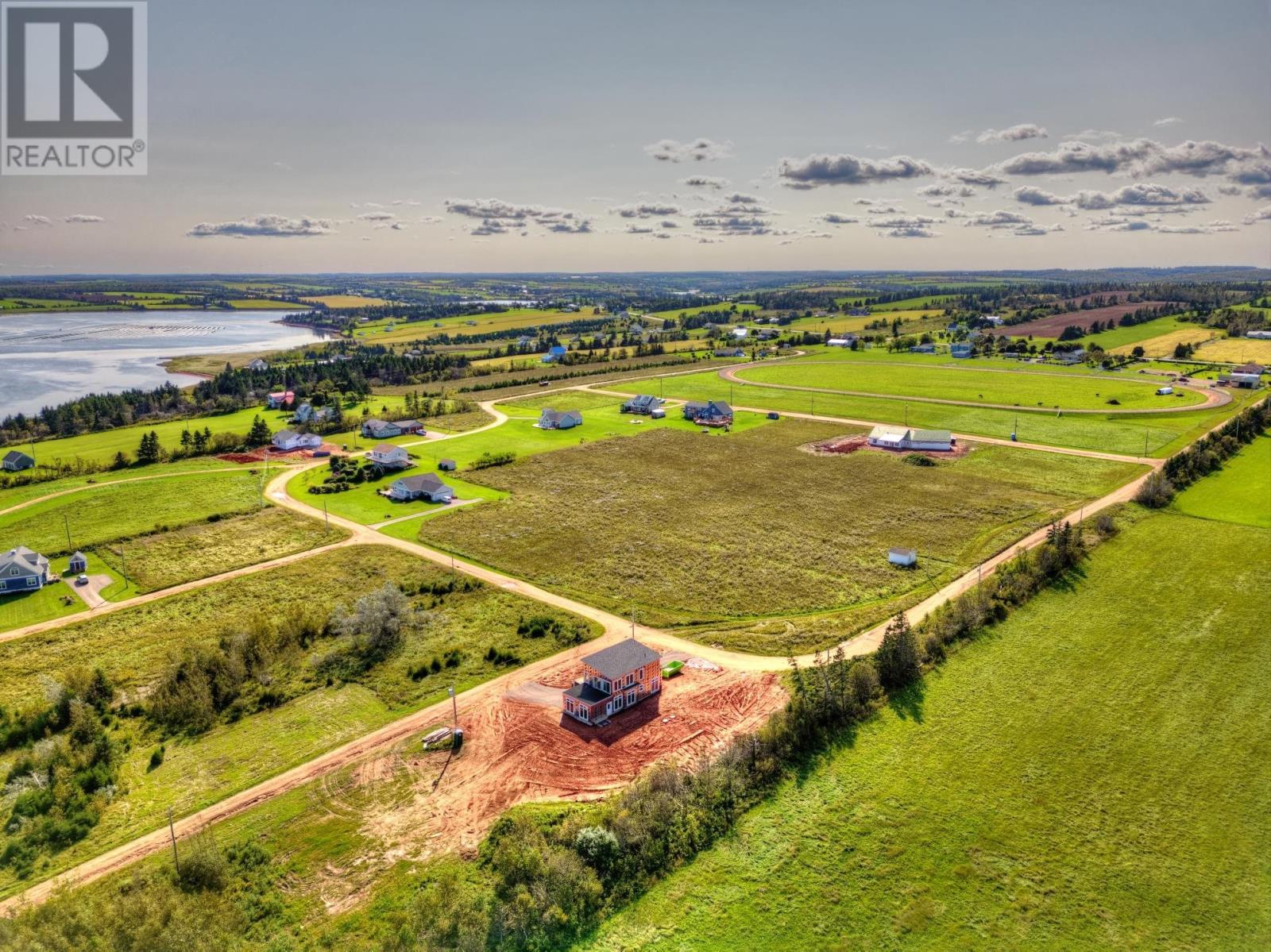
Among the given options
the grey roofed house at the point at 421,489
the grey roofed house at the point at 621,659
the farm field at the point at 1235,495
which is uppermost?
the farm field at the point at 1235,495

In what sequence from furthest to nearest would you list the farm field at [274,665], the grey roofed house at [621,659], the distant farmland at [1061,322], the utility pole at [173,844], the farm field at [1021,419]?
the distant farmland at [1061,322]
the farm field at [1021,419]
the grey roofed house at [621,659]
the farm field at [274,665]
the utility pole at [173,844]

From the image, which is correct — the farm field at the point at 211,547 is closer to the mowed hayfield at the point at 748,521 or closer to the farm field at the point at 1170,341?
the mowed hayfield at the point at 748,521

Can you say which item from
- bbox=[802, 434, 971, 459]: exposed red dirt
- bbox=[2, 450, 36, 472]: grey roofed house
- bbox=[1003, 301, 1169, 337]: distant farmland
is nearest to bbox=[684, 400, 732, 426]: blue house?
bbox=[802, 434, 971, 459]: exposed red dirt

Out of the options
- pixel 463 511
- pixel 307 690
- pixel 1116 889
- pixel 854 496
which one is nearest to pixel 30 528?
pixel 463 511

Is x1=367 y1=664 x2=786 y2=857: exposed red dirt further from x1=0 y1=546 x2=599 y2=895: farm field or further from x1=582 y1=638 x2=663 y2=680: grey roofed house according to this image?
x1=0 y1=546 x2=599 y2=895: farm field

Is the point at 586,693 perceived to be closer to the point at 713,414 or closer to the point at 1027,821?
the point at 1027,821

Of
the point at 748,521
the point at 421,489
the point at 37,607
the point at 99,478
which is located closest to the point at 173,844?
the point at 37,607

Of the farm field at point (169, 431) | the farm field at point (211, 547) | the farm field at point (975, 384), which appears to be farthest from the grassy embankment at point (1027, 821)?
the farm field at point (169, 431)
